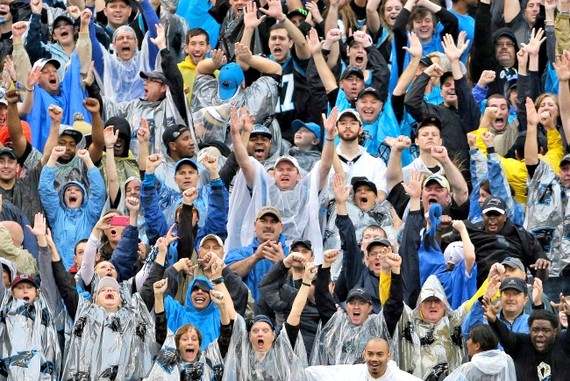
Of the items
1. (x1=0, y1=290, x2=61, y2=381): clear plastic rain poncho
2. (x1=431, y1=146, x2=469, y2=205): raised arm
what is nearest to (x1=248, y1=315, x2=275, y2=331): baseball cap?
(x1=0, y1=290, x2=61, y2=381): clear plastic rain poncho

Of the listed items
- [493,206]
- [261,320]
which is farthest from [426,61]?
[261,320]

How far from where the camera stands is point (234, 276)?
65.8 feet

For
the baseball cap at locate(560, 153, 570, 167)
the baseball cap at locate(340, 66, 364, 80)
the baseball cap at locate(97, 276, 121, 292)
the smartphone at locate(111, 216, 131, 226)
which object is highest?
the baseball cap at locate(340, 66, 364, 80)

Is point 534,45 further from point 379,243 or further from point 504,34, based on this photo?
point 379,243

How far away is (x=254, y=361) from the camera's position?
64.1ft

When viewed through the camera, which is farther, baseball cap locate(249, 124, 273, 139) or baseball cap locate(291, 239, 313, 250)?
baseball cap locate(249, 124, 273, 139)

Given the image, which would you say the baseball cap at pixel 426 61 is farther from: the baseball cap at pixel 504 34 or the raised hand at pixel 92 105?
the raised hand at pixel 92 105

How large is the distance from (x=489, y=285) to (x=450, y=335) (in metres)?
0.55

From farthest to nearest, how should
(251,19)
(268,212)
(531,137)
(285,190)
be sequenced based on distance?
1. (251,19)
2. (531,137)
3. (285,190)
4. (268,212)

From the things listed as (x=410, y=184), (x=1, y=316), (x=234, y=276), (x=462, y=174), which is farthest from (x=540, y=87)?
(x=1, y=316)

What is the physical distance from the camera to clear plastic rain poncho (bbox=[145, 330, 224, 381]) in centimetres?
1934

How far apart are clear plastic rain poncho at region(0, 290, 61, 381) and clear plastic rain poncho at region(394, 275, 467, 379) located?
2.96 m

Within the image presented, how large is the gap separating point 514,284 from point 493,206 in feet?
4.80

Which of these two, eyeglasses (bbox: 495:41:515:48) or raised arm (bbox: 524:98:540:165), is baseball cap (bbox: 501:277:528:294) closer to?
raised arm (bbox: 524:98:540:165)
